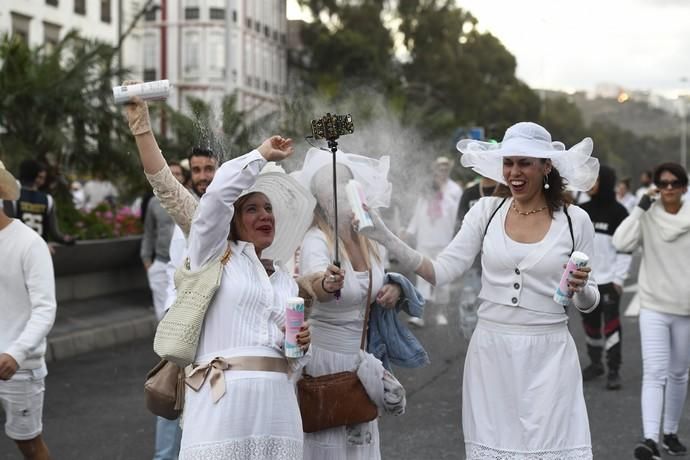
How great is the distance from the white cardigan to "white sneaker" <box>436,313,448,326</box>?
8.63m

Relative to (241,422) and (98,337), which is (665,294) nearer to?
(241,422)

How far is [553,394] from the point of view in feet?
16.2

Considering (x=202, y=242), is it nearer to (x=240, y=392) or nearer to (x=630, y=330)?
(x=240, y=392)

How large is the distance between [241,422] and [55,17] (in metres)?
47.6

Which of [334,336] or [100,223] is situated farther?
[100,223]

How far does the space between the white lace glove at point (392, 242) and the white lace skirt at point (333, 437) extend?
481mm

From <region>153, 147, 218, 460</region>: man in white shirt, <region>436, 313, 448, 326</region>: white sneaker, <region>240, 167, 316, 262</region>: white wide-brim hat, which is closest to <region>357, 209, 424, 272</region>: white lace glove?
<region>240, 167, 316, 262</region>: white wide-brim hat

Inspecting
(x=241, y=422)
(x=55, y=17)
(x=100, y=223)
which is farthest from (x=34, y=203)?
(x=55, y=17)

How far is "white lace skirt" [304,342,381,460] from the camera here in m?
5.02

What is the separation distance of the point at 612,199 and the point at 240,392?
641cm

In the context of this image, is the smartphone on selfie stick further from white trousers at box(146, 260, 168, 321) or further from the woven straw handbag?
white trousers at box(146, 260, 168, 321)

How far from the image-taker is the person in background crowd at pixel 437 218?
47.3 feet

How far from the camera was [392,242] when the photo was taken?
4938 millimetres

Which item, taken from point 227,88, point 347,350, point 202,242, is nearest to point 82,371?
point 347,350
